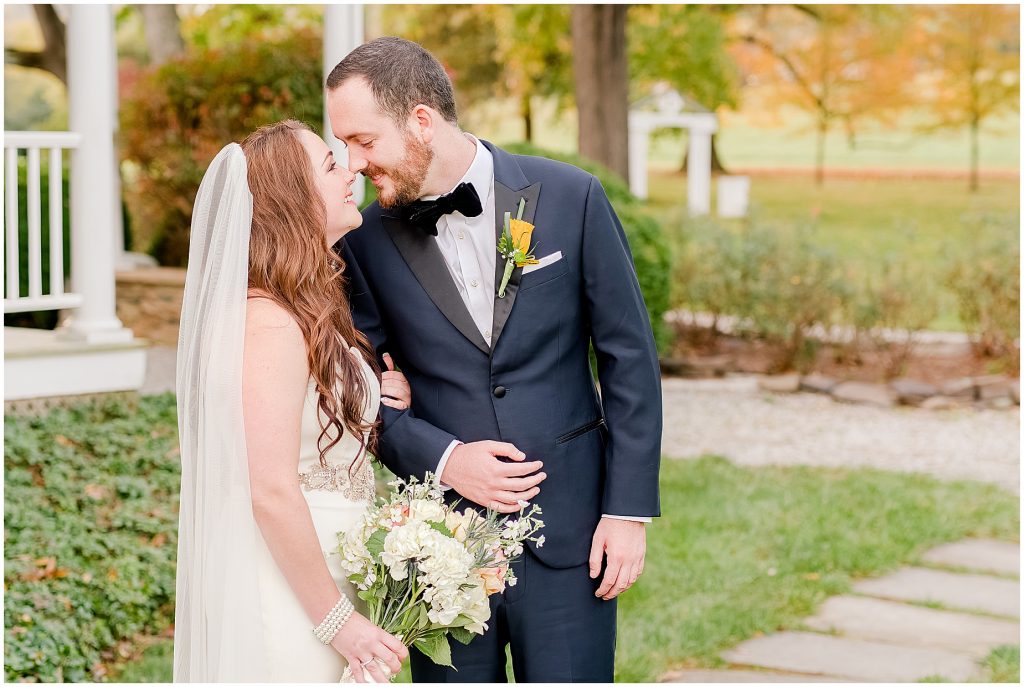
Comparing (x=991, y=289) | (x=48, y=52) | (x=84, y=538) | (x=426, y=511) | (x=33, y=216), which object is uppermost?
(x=48, y=52)

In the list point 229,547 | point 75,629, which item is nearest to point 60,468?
point 75,629

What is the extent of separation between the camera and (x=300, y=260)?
2.73 metres

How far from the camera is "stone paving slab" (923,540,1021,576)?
21.0 feet

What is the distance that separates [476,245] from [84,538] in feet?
12.3

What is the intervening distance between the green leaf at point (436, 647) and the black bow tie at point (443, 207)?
968 mm

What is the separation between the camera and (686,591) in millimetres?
5863

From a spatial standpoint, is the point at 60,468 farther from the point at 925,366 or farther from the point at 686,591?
the point at 925,366

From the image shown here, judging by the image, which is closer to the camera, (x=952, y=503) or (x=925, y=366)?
(x=952, y=503)

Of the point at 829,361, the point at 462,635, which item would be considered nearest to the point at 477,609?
the point at 462,635

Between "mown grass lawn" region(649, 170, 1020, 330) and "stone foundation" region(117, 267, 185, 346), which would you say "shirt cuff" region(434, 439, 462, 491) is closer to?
"stone foundation" region(117, 267, 185, 346)

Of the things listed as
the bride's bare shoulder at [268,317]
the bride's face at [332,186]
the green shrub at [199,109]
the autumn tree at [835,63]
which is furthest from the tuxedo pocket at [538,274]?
the autumn tree at [835,63]

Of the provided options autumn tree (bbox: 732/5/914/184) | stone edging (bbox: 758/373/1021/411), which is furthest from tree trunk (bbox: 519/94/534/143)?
stone edging (bbox: 758/373/1021/411)

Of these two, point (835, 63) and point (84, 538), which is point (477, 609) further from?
point (835, 63)

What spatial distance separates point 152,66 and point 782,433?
9340 millimetres
